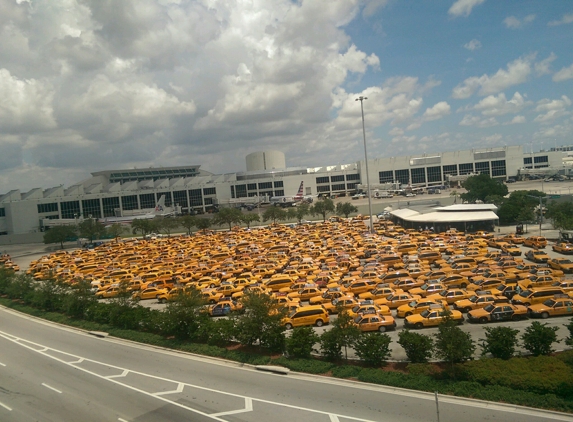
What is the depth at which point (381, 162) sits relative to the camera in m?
107

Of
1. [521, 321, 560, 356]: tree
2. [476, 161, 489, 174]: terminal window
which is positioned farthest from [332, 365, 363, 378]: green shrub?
[476, 161, 489, 174]: terminal window

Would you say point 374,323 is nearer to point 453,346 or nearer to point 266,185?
point 453,346

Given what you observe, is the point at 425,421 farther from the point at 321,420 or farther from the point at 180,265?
the point at 180,265

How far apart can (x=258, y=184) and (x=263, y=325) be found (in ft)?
296

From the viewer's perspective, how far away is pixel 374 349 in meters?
14.5

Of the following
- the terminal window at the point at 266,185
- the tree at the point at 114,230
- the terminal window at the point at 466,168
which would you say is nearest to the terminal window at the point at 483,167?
the terminal window at the point at 466,168

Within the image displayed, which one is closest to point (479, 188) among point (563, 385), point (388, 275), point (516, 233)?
point (516, 233)

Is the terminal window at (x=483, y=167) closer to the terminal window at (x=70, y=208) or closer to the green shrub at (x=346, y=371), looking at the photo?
the terminal window at (x=70, y=208)

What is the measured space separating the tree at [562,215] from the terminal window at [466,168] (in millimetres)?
61173

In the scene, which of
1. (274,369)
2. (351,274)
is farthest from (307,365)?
(351,274)

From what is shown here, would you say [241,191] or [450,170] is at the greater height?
[450,170]

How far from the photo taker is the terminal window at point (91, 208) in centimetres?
8744

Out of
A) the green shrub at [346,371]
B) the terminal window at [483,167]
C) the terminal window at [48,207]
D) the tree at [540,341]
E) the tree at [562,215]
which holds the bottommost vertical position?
A: the green shrub at [346,371]

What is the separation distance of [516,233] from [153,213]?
64961mm
